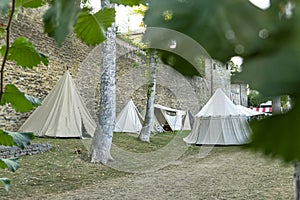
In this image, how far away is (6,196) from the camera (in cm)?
324

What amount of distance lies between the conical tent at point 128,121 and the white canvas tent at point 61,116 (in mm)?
2180

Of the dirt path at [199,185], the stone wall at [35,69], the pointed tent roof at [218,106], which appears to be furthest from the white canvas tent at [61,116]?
the pointed tent roof at [218,106]

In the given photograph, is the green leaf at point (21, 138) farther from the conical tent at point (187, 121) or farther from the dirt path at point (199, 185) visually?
the conical tent at point (187, 121)

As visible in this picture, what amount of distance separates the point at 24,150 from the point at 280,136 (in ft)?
17.3

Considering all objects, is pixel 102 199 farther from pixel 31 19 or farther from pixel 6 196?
pixel 31 19

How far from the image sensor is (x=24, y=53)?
699 millimetres

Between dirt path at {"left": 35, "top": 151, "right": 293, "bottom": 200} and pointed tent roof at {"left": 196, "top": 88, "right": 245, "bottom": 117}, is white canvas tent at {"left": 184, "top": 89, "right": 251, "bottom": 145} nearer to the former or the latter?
pointed tent roof at {"left": 196, "top": 88, "right": 245, "bottom": 117}

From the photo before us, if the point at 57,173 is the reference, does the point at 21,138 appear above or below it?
above

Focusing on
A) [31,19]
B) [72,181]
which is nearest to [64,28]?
[72,181]

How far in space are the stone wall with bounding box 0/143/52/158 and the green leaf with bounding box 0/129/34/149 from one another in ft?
12.5

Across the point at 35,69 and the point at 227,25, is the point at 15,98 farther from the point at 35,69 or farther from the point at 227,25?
the point at 35,69

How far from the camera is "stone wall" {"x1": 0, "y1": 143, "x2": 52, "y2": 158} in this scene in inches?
182

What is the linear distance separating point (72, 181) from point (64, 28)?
4.02 meters

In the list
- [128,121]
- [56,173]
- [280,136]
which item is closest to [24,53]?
[280,136]
